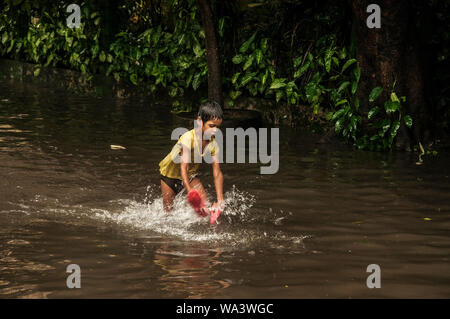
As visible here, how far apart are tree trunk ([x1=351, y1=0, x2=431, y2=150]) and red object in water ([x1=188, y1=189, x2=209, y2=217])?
13.1 ft

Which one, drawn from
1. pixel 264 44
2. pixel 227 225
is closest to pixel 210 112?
pixel 227 225

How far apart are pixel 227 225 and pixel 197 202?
386 mm

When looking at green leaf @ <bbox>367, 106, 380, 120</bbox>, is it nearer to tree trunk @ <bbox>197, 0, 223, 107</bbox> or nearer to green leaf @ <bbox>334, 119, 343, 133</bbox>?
green leaf @ <bbox>334, 119, 343, 133</bbox>

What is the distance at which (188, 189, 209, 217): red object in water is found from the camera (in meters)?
5.89

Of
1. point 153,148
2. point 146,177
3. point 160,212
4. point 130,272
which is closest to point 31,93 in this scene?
point 153,148

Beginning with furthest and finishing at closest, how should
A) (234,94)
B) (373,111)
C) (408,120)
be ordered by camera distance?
(234,94) < (373,111) < (408,120)

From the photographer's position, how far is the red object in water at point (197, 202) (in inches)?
232

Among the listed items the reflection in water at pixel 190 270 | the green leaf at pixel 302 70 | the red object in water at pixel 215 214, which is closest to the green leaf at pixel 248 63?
the green leaf at pixel 302 70

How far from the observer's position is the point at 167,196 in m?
6.61

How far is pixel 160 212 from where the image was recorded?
21.7 ft

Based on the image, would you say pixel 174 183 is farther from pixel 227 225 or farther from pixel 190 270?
pixel 190 270

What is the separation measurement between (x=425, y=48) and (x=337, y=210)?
155 inches

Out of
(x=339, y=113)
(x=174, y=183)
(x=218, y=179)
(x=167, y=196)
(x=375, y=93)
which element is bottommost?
(x=167, y=196)
